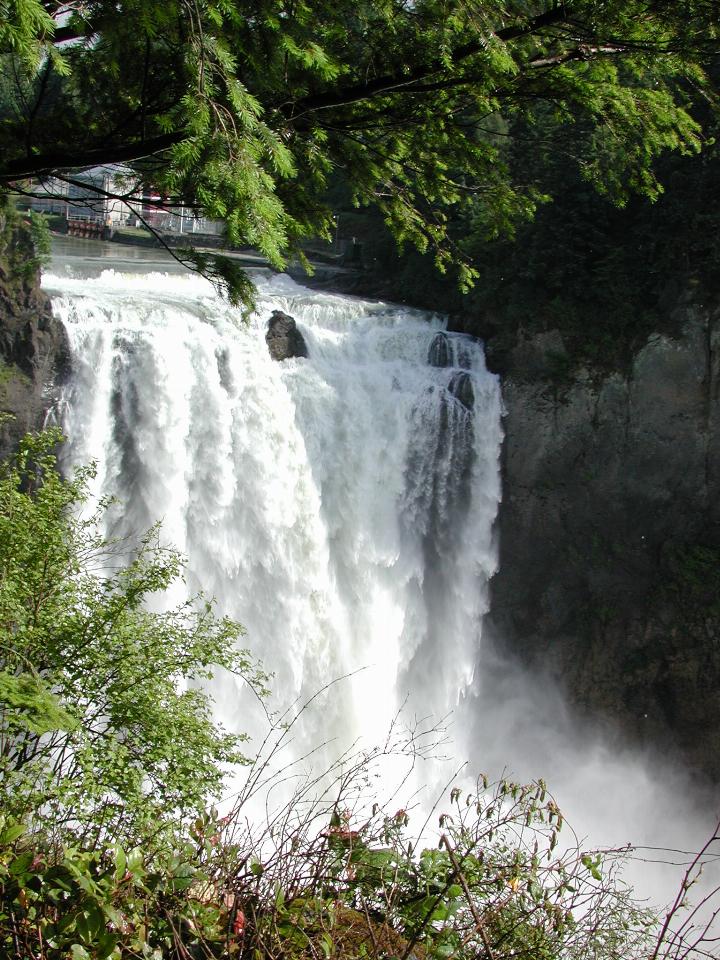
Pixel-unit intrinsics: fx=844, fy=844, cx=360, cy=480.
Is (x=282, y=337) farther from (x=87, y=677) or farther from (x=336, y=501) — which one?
(x=87, y=677)

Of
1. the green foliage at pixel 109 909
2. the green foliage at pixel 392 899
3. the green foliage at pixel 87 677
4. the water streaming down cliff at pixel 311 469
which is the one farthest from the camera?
the water streaming down cliff at pixel 311 469

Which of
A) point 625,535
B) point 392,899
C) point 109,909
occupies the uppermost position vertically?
point 625,535

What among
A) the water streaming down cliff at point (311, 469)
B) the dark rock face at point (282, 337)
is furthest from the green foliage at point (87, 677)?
the dark rock face at point (282, 337)

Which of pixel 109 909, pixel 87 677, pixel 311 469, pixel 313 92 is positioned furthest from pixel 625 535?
pixel 109 909

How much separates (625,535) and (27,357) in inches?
471

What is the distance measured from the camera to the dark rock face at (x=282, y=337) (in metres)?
14.9

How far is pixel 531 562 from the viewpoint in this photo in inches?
706

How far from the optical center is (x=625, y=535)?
17547 millimetres

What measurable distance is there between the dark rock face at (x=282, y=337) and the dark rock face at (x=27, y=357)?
3.54 m

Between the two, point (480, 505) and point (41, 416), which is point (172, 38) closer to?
point (41, 416)

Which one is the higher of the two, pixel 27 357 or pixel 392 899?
pixel 27 357

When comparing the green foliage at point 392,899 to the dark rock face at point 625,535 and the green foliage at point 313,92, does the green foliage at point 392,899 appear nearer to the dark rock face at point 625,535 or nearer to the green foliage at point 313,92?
the green foliage at point 313,92

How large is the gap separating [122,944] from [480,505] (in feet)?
49.8

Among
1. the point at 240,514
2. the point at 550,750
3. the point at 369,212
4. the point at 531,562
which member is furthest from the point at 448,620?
the point at 369,212
